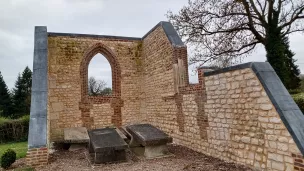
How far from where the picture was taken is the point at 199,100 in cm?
748

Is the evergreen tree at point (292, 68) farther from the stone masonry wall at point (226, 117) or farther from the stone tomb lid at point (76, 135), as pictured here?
the stone tomb lid at point (76, 135)

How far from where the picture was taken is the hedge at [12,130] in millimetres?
16375

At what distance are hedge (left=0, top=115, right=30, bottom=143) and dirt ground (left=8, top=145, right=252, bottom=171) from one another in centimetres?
1033

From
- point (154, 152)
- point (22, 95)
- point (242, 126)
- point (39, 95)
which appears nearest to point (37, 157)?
point (39, 95)

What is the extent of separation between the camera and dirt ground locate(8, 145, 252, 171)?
5957 millimetres

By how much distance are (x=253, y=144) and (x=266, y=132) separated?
1.65 feet

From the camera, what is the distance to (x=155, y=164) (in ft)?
21.6

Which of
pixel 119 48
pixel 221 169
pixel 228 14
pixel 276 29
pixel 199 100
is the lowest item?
pixel 221 169

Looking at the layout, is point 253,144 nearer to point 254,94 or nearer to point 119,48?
point 254,94

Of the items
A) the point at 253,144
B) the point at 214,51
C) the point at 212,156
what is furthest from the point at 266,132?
the point at 214,51

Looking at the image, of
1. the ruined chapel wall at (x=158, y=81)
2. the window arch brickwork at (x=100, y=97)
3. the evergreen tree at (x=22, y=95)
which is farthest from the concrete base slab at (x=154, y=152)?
the evergreen tree at (x=22, y=95)

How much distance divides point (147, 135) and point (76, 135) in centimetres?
310

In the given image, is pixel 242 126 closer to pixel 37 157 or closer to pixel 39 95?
pixel 37 157

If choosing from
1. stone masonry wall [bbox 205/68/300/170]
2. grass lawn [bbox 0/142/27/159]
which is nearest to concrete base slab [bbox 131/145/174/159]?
stone masonry wall [bbox 205/68/300/170]
